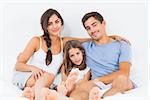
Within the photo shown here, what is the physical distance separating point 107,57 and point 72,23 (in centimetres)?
32

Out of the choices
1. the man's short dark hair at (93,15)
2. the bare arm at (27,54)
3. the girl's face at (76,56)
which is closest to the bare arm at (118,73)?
the girl's face at (76,56)

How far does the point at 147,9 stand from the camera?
84.4 inches

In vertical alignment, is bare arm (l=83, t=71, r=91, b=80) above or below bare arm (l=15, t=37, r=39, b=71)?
below

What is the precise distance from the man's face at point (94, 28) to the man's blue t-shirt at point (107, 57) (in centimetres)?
6

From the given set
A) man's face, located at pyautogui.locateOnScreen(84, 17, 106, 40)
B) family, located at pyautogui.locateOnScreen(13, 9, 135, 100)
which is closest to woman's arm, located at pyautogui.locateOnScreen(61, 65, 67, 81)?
family, located at pyautogui.locateOnScreen(13, 9, 135, 100)

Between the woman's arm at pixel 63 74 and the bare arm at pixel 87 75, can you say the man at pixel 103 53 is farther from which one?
the woman's arm at pixel 63 74

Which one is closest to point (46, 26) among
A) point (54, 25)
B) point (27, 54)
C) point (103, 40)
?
point (54, 25)

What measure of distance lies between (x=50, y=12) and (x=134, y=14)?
491 mm

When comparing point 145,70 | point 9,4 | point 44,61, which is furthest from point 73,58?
point 9,4

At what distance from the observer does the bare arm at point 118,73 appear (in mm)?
1844

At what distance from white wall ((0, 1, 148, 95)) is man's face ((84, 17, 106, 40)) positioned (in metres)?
0.16

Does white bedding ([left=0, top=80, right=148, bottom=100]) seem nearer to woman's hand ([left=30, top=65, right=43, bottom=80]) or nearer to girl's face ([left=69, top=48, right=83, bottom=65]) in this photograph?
woman's hand ([left=30, top=65, right=43, bottom=80])

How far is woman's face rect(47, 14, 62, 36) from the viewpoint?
76.5 inches

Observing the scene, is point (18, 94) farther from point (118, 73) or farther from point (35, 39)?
point (118, 73)
